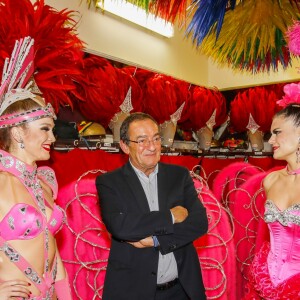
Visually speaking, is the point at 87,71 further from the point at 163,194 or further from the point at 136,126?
the point at 163,194

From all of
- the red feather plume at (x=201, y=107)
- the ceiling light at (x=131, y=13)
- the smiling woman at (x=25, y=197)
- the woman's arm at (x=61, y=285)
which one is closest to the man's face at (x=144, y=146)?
the smiling woman at (x=25, y=197)

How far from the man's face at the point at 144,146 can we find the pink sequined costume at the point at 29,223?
0.50 m

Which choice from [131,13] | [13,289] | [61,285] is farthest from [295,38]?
[131,13]

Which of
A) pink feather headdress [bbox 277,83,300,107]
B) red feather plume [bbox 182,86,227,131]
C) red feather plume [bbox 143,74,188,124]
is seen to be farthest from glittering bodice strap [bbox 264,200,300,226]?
red feather plume [bbox 182,86,227,131]

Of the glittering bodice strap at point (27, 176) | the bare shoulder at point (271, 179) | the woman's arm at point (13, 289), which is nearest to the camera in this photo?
the woman's arm at point (13, 289)

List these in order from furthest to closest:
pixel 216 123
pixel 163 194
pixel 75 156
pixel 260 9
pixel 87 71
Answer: pixel 216 123
pixel 87 71
pixel 75 156
pixel 260 9
pixel 163 194

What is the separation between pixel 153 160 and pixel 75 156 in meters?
0.81

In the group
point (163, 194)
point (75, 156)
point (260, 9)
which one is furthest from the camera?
point (75, 156)

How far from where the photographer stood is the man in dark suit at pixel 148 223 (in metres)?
1.92

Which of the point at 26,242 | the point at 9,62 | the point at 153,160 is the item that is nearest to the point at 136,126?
the point at 153,160

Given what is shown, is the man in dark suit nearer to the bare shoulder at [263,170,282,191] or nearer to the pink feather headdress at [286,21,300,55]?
the bare shoulder at [263,170,282,191]

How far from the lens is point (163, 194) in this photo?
2123 mm

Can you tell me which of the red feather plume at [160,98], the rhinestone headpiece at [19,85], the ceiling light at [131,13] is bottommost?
the rhinestone headpiece at [19,85]

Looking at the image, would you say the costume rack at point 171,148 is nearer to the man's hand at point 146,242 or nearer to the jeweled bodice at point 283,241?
the man's hand at point 146,242
